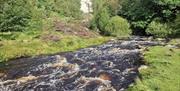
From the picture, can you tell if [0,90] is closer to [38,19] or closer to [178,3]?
[38,19]

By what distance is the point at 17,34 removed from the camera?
44.3 m

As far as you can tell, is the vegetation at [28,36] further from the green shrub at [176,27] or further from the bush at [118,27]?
the green shrub at [176,27]

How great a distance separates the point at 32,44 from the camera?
128ft

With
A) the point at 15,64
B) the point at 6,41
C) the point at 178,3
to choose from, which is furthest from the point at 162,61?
the point at 178,3

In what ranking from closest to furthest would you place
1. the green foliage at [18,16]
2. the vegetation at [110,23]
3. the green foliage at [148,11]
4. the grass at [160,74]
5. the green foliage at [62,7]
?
the grass at [160,74]
the green foliage at [18,16]
the vegetation at [110,23]
the green foliage at [148,11]
the green foliage at [62,7]

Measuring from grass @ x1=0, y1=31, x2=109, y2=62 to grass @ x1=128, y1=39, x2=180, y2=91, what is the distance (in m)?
12.9

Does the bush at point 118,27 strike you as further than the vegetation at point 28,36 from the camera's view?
Yes

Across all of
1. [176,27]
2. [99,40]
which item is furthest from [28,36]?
[176,27]

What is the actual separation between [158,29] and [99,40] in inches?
428

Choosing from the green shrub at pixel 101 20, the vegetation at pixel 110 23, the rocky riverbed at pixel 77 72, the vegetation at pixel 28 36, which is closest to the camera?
the rocky riverbed at pixel 77 72

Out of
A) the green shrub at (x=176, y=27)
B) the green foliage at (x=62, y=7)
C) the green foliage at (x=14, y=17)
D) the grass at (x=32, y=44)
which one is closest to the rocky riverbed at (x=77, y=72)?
the grass at (x=32, y=44)

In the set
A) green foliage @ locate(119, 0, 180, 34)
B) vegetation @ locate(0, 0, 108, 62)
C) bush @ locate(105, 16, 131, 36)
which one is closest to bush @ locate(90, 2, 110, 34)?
bush @ locate(105, 16, 131, 36)

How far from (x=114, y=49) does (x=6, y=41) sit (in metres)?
12.3

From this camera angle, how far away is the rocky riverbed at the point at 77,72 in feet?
73.2
